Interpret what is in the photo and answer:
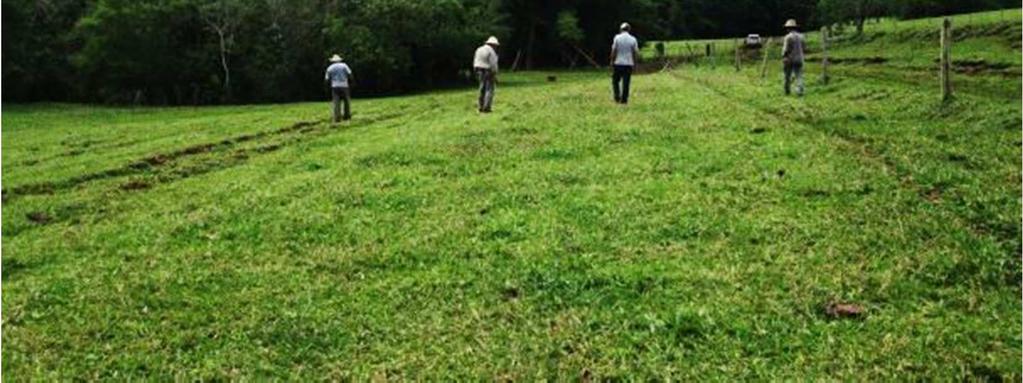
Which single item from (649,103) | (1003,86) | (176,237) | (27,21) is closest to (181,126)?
(649,103)

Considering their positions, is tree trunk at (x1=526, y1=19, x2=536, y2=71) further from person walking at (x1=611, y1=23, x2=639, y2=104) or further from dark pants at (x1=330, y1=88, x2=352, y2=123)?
person walking at (x1=611, y1=23, x2=639, y2=104)

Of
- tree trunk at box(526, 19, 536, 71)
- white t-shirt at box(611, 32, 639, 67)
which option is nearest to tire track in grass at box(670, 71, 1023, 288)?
white t-shirt at box(611, 32, 639, 67)

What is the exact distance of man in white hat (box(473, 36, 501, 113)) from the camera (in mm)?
32938

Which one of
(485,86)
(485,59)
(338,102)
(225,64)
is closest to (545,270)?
(485,59)

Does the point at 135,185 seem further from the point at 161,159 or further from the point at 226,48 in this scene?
the point at 226,48

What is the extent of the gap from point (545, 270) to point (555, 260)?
1.61 ft

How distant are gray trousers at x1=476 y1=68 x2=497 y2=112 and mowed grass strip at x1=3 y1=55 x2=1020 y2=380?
12.9 metres

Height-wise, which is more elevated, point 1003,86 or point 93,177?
point 1003,86

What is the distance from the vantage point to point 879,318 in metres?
9.06

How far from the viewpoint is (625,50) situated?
31297 mm

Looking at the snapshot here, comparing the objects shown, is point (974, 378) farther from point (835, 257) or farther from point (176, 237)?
point (176, 237)

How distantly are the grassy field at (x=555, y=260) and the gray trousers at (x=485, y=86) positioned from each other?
32.9 feet

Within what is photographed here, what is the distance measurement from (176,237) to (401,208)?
358 cm

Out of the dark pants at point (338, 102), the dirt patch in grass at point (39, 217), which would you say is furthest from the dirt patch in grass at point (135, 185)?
the dark pants at point (338, 102)
